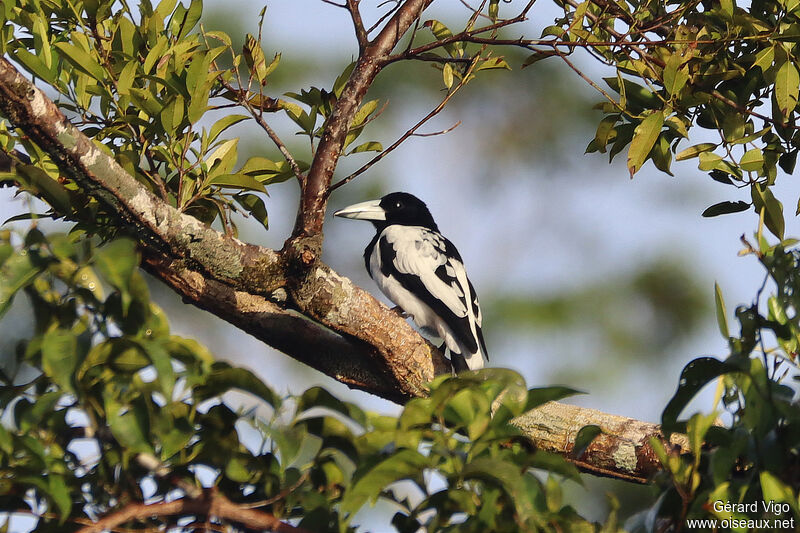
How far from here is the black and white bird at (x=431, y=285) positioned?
12.5ft

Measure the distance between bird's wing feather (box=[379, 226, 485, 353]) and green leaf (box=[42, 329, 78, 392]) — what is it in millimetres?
2743

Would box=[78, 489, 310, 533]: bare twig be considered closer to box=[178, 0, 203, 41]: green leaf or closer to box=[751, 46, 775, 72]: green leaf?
box=[178, 0, 203, 41]: green leaf

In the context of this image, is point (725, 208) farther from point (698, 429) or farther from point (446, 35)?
point (698, 429)

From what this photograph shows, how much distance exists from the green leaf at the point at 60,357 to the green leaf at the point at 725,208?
6.69 ft

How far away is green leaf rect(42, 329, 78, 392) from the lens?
1074 mm

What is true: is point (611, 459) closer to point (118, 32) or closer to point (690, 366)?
point (690, 366)

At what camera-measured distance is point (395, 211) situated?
495 centimetres

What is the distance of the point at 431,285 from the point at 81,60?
2.08 meters

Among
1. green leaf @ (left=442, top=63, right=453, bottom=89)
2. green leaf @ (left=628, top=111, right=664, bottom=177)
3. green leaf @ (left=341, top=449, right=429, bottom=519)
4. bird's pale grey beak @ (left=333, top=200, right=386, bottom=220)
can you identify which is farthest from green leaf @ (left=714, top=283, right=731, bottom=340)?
bird's pale grey beak @ (left=333, top=200, right=386, bottom=220)

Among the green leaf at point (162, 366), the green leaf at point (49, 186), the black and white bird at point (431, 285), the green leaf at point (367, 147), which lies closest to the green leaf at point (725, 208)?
A: the green leaf at point (367, 147)

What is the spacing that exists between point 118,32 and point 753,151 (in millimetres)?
1831

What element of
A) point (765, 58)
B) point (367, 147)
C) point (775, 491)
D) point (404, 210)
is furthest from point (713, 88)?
point (404, 210)

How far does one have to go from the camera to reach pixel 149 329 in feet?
3.94

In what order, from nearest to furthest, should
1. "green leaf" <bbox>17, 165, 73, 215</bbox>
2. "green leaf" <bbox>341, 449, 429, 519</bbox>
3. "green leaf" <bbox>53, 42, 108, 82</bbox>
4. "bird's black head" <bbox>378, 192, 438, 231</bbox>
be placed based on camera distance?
1. "green leaf" <bbox>341, 449, 429, 519</bbox>
2. "green leaf" <bbox>17, 165, 73, 215</bbox>
3. "green leaf" <bbox>53, 42, 108, 82</bbox>
4. "bird's black head" <bbox>378, 192, 438, 231</bbox>
